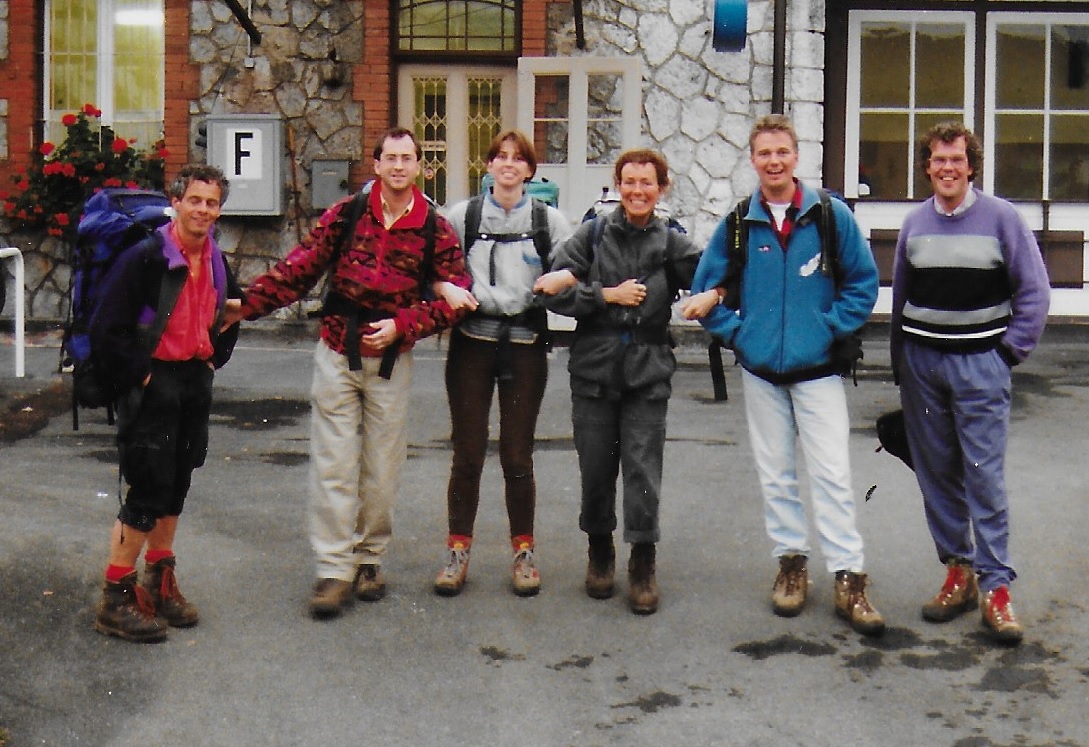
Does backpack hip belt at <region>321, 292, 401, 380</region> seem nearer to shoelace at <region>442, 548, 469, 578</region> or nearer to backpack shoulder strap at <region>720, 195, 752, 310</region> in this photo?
shoelace at <region>442, 548, 469, 578</region>

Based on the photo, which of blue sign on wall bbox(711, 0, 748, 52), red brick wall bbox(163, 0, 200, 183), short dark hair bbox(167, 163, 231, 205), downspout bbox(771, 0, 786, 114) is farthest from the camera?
red brick wall bbox(163, 0, 200, 183)

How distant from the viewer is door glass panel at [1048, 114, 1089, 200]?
16.0m

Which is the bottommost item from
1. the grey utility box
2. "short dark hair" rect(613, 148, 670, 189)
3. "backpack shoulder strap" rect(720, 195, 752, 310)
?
"backpack shoulder strap" rect(720, 195, 752, 310)

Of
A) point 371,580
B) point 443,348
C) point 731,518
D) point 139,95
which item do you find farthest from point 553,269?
point 139,95

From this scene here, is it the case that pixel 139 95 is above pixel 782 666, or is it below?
above

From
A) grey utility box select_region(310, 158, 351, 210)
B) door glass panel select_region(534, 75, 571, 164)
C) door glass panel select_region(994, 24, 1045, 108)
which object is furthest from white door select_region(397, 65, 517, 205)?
door glass panel select_region(994, 24, 1045, 108)

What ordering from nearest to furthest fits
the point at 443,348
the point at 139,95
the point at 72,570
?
the point at 72,570
the point at 443,348
the point at 139,95

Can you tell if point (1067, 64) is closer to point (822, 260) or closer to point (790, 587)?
point (822, 260)

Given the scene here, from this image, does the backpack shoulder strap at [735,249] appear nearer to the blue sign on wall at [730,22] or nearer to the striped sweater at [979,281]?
the striped sweater at [979,281]

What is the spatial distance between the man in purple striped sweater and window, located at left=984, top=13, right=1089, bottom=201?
33.8 ft

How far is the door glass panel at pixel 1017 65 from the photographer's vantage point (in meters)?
15.9

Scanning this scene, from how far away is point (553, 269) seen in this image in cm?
638

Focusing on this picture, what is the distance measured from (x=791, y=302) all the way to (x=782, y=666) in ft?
4.63

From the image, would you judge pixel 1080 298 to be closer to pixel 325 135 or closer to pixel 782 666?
pixel 325 135
